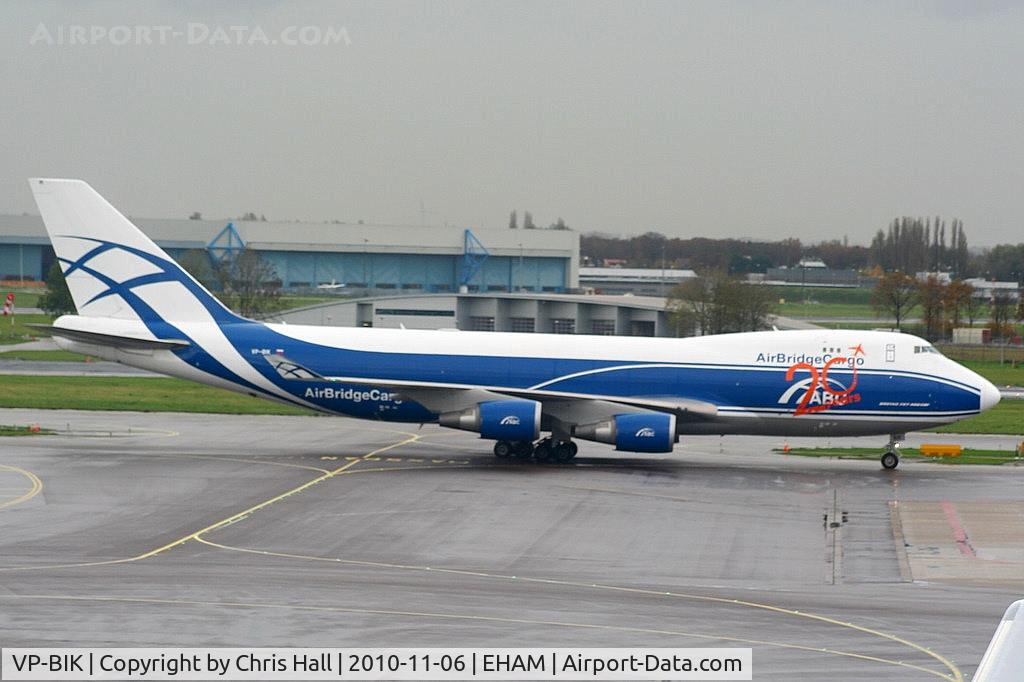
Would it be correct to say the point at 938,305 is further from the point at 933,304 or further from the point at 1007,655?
the point at 1007,655

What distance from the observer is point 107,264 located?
41812 mm

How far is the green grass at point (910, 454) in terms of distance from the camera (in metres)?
43.3

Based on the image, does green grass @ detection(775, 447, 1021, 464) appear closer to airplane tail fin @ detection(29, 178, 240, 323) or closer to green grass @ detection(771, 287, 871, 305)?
airplane tail fin @ detection(29, 178, 240, 323)

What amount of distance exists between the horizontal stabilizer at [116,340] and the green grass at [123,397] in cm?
896

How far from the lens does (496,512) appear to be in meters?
31.9

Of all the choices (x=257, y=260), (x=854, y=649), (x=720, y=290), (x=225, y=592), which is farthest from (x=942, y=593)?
(x=257, y=260)

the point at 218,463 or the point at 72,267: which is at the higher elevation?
the point at 72,267

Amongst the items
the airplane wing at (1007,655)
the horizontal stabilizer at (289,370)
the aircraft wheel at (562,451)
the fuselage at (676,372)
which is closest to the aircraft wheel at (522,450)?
the aircraft wheel at (562,451)

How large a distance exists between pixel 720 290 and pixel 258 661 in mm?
65673

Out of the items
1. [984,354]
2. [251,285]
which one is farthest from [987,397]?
[251,285]

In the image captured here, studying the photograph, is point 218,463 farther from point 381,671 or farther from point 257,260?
point 257,260

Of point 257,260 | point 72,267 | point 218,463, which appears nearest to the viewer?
point 218,463

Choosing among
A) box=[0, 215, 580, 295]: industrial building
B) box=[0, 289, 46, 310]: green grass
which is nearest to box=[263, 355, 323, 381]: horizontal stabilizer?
box=[0, 289, 46, 310]: green grass

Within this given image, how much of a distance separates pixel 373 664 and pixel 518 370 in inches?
882
